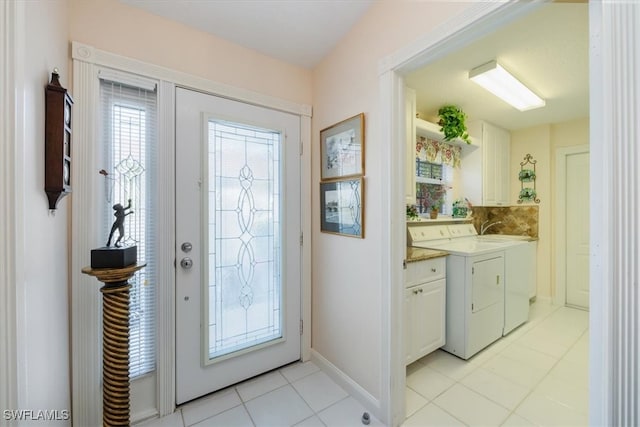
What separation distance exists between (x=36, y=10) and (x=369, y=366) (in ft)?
7.67

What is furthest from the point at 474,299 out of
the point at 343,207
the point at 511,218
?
the point at 511,218

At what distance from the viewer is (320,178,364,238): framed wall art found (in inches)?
68.9

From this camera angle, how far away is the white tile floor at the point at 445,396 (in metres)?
1.57

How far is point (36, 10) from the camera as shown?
0.95m

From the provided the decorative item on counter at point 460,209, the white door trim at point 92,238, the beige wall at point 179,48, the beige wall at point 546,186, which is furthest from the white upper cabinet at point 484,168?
the white door trim at point 92,238

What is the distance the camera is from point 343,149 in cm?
188

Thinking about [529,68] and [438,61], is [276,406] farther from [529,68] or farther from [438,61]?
[529,68]

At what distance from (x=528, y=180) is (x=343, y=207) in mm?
3359

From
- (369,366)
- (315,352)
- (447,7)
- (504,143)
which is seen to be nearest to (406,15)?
(447,7)

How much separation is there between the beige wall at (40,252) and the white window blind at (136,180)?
0.72 ft

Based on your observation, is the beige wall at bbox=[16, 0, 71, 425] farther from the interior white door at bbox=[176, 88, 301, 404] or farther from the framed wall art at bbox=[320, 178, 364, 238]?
the framed wall art at bbox=[320, 178, 364, 238]

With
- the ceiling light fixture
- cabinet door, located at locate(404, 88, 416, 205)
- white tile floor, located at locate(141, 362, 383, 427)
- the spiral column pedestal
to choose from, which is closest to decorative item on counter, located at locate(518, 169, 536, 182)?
the ceiling light fixture

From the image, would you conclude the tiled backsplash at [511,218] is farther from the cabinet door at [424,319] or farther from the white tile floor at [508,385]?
the cabinet door at [424,319]

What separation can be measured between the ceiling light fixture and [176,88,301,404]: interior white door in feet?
5.08
